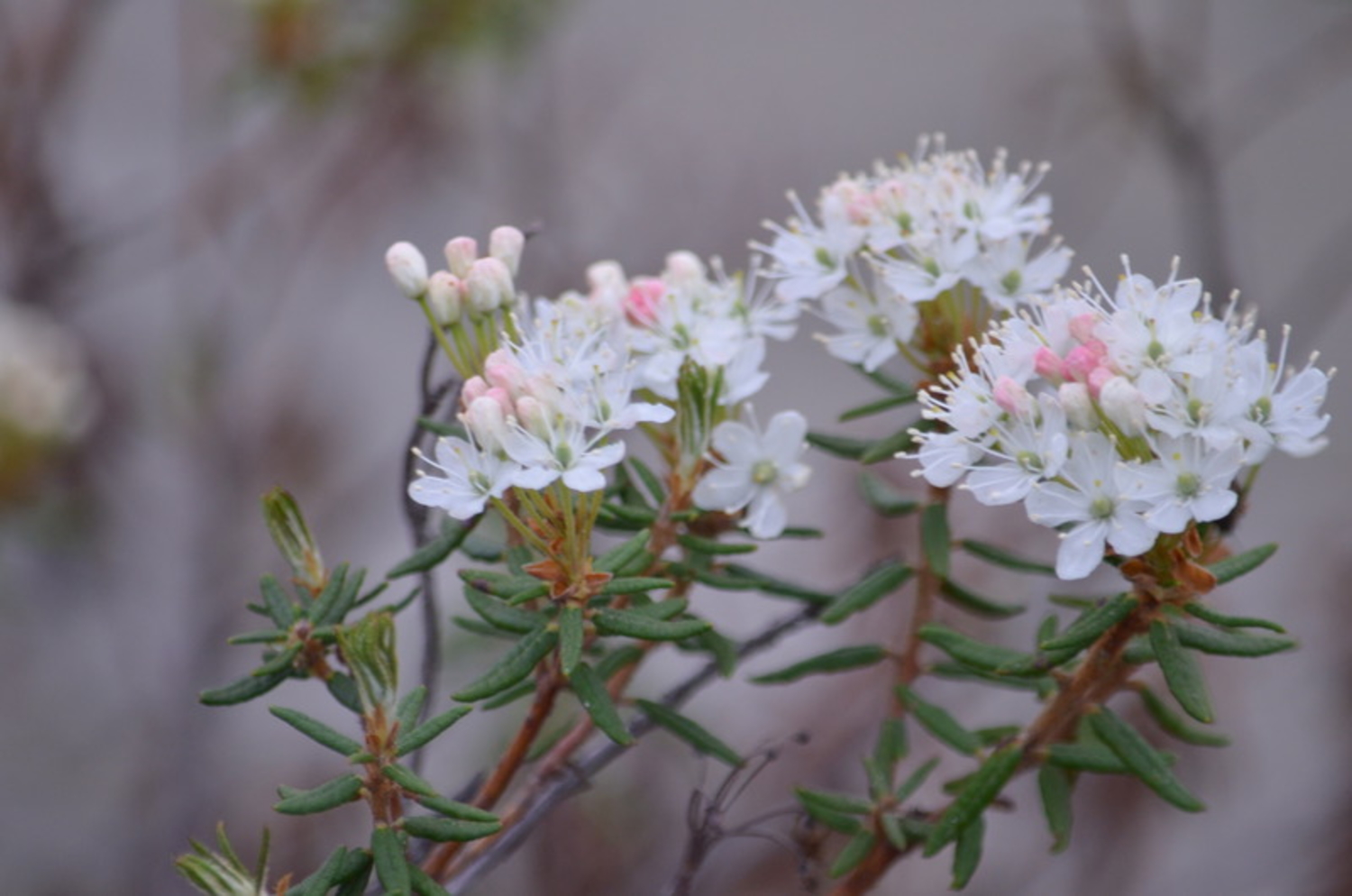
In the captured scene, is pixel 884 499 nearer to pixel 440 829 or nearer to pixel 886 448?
pixel 886 448

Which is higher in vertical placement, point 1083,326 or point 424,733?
point 1083,326

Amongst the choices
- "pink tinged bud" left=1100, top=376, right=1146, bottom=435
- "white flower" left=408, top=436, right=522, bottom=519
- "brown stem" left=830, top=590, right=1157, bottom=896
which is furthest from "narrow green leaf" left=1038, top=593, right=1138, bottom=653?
"white flower" left=408, top=436, right=522, bottom=519

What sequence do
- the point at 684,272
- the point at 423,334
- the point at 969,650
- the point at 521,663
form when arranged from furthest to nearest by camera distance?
the point at 423,334
the point at 684,272
the point at 969,650
the point at 521,663

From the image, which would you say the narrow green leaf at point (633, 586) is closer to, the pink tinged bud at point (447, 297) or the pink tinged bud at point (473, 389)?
the pink tinged bud at point (473, 389)

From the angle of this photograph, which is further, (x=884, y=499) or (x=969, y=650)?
(x=884, y=499)

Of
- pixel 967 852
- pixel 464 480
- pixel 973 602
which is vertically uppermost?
pixel 464 480

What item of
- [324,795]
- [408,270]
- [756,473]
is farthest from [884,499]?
[324,795]

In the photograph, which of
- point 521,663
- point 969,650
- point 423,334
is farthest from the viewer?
point 423,334
